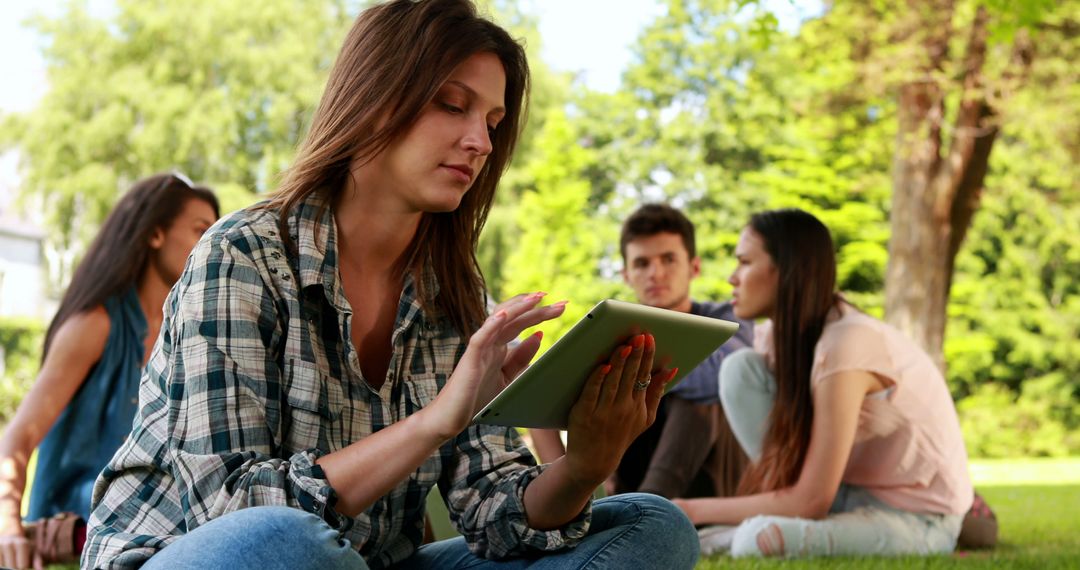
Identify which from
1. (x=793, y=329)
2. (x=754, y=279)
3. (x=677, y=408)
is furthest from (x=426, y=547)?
(x=677, y=408)

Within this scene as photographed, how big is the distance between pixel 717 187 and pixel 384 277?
78.1 feet

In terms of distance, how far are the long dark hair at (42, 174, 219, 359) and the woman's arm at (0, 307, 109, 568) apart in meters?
0.07

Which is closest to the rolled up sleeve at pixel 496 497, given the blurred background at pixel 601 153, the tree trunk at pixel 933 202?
the tree trunk at pixel 933 202

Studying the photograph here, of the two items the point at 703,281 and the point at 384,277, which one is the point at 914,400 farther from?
the point at 703,281

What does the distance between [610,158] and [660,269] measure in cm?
2152

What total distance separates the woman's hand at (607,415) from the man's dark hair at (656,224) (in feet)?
12.7

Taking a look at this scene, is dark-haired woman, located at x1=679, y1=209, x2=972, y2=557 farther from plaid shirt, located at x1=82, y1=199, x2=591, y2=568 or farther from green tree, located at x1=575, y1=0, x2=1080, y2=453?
green tree, located at x1=575, y1=0, x2=1080, y2=453

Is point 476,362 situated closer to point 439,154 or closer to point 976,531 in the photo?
point 439,154

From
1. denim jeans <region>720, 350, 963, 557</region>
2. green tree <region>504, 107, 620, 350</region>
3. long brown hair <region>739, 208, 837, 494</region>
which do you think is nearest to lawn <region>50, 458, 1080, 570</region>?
denim jeans <region>720, 350, 963, 557</region>

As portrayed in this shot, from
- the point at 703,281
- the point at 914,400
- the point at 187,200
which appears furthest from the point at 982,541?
the point at 703,281

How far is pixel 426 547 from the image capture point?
2373 millimetres

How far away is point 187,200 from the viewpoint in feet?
14.1

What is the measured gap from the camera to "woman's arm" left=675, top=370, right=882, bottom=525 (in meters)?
4.08

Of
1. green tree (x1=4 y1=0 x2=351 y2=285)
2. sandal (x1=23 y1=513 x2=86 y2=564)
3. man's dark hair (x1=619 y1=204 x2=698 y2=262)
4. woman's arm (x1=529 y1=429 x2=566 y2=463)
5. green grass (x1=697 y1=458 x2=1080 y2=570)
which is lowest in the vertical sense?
green grass (x1=697 y1=458 x2=1080 y2=570)
